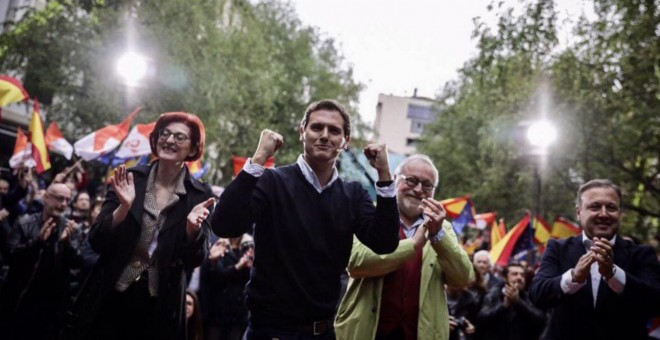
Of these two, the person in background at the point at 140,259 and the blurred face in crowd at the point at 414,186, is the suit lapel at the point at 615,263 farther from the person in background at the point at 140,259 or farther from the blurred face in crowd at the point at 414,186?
the person in background at the point at 140,259

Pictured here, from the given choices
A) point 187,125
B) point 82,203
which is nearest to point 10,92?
point 82,203

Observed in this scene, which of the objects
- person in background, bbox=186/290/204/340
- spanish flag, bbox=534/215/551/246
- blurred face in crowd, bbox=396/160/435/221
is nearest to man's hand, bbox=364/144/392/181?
blurred face in crowd, bbox=396/160/435/221

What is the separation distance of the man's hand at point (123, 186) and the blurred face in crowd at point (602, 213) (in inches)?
113

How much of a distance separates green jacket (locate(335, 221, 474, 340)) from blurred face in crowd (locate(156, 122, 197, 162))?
3.99ft

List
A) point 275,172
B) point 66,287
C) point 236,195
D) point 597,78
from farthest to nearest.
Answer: point 597,78 < point 66,287 < point 275,172 < point 236,195

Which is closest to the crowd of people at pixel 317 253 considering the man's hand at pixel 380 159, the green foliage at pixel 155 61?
the man's hand at pixel 380 159

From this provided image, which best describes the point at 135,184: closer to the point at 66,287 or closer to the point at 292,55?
the point at 66,287

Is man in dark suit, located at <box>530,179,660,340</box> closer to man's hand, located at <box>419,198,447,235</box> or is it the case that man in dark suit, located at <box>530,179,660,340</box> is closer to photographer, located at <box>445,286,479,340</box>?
man's hand, located at <box>419,198,447,235</box>

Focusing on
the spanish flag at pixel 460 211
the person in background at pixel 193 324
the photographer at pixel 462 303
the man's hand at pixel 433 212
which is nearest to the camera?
the man's hand at pixel 433 212

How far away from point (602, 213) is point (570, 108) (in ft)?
52.3

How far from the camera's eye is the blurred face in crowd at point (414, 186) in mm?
4230

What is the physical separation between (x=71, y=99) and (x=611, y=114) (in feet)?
54.0

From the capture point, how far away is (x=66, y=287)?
6.20 meters

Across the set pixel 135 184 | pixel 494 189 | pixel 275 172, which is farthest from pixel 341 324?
pixel 494 189
